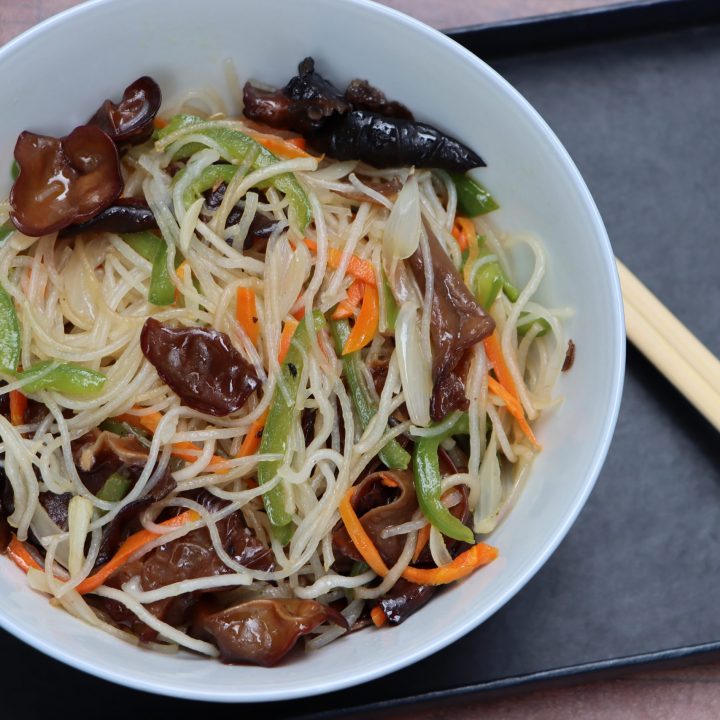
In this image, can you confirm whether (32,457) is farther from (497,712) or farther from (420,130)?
(497,712)

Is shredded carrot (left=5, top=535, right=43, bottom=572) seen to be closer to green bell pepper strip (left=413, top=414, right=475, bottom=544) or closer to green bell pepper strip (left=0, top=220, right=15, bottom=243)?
green bell pepper strip (left=0, top=220, right=15, bottom=243)

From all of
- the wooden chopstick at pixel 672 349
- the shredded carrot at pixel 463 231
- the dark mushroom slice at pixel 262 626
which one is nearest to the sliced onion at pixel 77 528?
the dark mushroom slice at pixel 262 626

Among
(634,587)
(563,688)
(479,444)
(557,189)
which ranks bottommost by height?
(563,688)

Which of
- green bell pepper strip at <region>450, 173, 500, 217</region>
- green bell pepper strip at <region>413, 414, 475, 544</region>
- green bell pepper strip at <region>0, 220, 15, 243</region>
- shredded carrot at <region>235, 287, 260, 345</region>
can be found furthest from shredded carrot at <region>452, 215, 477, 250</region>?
green bell pepper strip at <region>0, 220, 15, 243</region>

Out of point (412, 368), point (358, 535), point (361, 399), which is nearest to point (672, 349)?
point (412, 368)

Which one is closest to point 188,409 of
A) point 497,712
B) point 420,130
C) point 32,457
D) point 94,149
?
point 32,457

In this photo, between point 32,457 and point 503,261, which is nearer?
point 32,457

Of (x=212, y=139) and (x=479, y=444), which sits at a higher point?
(x=212, y=139)
